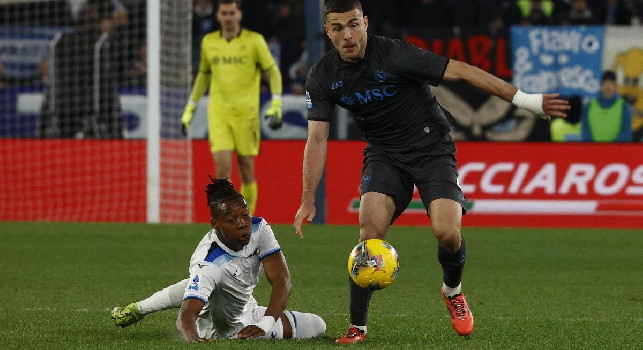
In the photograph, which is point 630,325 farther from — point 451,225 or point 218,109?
point 218,109

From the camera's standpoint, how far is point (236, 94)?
1397 centimetres

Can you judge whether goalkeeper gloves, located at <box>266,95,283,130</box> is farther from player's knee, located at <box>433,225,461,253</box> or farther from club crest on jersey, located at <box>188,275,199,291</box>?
club crest on jersey, located at <box>188,275,199,291</box>

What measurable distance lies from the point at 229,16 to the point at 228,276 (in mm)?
7184

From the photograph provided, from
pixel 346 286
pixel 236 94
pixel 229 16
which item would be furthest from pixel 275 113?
pixel 346 286

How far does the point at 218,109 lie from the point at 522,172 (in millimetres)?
3572

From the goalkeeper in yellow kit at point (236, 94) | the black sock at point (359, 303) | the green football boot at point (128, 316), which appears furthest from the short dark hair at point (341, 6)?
the goalkeeper in yellow kit at point (236, 94)

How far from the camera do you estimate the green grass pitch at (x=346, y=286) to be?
7.10 metres

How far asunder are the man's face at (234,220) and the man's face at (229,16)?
7043 millimetres

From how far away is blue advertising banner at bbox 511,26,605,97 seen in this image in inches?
698

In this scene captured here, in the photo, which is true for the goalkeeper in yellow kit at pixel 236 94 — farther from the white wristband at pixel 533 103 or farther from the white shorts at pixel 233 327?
the white wristband at pixel 533 103

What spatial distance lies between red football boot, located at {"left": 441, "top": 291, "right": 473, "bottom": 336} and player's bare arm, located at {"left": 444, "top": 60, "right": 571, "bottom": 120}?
4.17ft

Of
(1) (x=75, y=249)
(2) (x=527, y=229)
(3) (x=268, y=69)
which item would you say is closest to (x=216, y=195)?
(1) (x=75, y=249)

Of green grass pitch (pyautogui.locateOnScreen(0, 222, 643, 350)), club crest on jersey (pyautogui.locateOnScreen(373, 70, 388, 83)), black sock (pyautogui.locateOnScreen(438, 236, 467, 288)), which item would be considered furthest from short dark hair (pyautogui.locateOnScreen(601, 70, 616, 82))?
club crest on jersey (pyautogui.locateOnScreen(373, 70, 388, 83))

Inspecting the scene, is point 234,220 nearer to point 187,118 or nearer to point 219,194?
point 219,194
